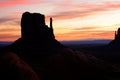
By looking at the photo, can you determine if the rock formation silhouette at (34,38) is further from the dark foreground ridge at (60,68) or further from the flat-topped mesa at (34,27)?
the dark foreground ridge at (60,68)

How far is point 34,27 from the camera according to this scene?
13962cm

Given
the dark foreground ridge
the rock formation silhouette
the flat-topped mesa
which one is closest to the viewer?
the dark foreground ridge

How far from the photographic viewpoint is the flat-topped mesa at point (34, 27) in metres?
134

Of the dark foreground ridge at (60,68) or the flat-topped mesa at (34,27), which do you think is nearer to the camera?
the dark foreground ridge at (60,68)

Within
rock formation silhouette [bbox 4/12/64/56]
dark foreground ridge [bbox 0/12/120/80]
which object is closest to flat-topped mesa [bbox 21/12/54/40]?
rock formation silhouette [bbox 4/12/64/56]

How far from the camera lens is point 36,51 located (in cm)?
12188

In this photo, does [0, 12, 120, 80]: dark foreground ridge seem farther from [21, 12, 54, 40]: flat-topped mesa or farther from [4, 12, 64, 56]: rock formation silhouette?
[21, 12, 54, 40]: flat-topped mesa

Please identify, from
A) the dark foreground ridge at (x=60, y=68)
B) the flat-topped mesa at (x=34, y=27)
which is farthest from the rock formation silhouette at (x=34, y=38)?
the dark foreground ridge at (x=60, y=68)

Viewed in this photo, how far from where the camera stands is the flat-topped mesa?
134375mm

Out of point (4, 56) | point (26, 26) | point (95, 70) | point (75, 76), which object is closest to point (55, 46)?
point (26, 26)

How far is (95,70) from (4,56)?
2584 cm

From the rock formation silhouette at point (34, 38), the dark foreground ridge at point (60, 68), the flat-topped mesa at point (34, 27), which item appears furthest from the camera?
the flat-topped mesa at point (34, 27)

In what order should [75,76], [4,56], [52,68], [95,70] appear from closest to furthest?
[4,56] < [52,68] < [75,76] < [95,70]

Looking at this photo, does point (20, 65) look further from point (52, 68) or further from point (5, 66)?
point (52, 68)
